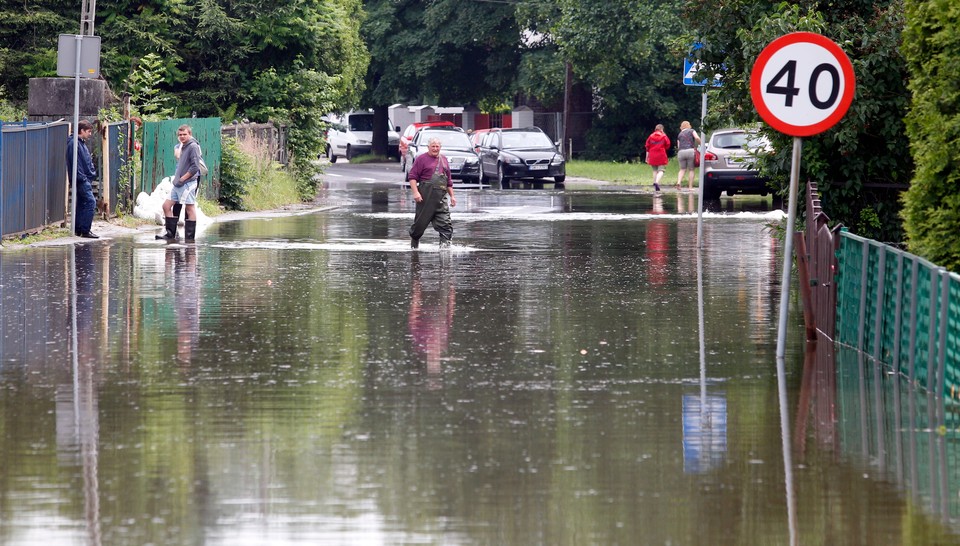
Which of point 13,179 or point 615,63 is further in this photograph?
point 615,63

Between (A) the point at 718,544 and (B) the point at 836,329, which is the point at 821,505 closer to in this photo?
(A) the point at 718,544

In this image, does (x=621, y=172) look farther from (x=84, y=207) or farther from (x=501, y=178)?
(x=84, y=207)

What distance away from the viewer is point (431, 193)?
20969 mm

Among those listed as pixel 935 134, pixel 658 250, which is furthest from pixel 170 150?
pixel 935 134

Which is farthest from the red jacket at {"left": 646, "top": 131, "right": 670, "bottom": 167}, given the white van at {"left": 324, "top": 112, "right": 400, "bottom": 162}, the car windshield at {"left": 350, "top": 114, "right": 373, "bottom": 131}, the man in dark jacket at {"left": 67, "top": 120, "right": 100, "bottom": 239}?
the car windshield at {"left": 350, "top": 114, "right": 373, "bottom": 131}

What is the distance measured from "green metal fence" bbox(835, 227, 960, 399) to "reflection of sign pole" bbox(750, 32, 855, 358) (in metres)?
0.68

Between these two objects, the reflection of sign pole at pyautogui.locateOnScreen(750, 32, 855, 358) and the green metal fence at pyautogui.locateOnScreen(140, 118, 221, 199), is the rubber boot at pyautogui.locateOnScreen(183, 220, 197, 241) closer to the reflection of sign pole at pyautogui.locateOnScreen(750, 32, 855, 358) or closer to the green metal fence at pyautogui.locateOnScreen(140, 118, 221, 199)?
the green metal fence at pyautogui.locateOnScreen(140, 118, 221, 199)

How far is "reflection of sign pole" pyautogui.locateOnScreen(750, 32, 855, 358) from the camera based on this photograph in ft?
35.5

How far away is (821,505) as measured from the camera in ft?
22.7

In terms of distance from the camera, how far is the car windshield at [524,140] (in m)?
45.5

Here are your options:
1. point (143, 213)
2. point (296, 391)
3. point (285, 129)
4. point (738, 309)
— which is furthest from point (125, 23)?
point (296, 391)

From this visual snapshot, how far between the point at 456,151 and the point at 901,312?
118 feet

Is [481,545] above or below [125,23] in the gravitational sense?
below

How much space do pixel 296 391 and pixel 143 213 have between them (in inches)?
665
